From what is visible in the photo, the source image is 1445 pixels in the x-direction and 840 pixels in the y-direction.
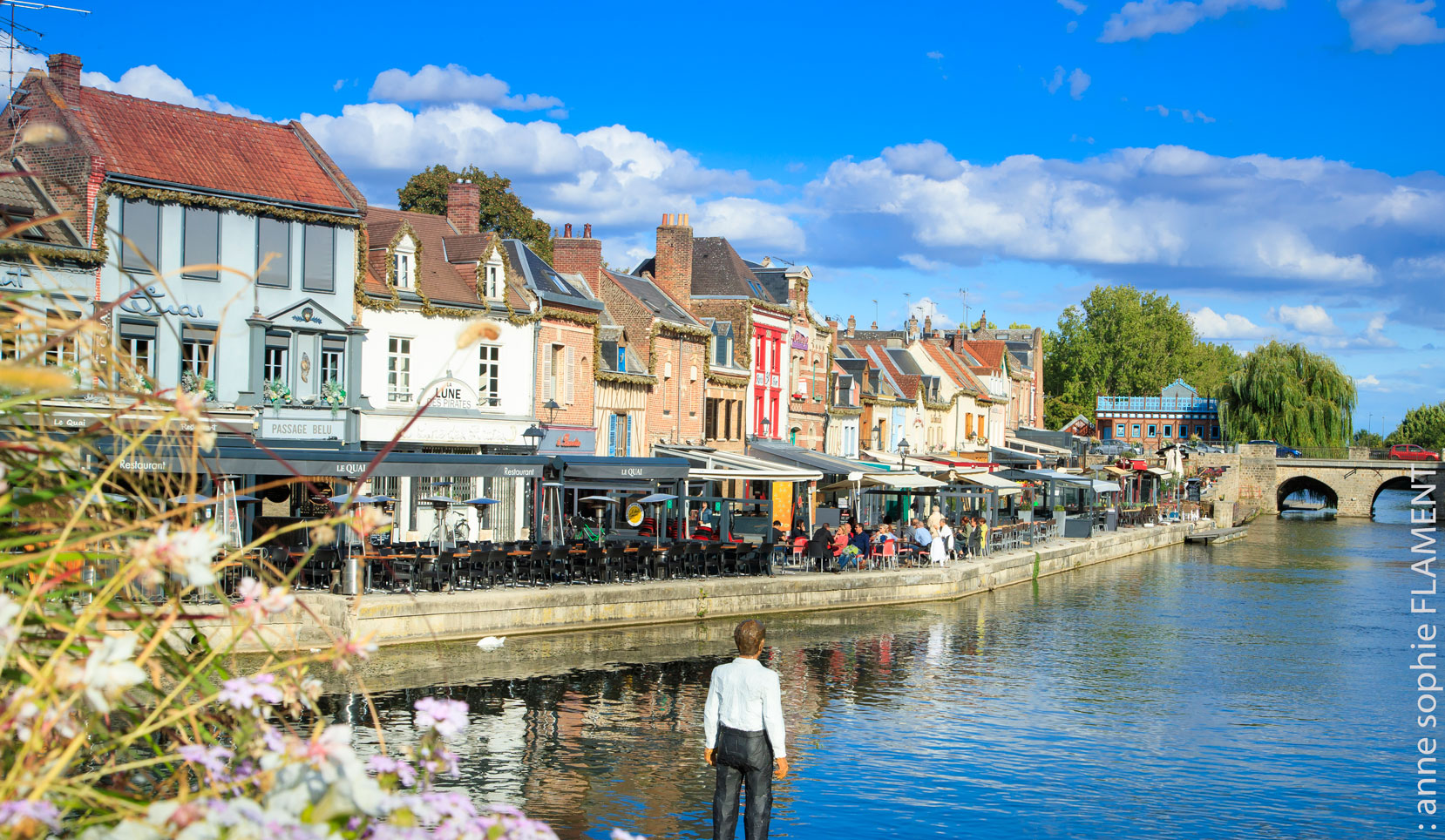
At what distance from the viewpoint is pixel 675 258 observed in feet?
152

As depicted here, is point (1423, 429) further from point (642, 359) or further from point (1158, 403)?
→ point (642, 359)

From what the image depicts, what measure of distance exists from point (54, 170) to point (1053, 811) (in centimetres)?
2424

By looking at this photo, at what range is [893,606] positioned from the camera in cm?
3069

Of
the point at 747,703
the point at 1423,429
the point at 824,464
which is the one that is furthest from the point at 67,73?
the point at 1423,429

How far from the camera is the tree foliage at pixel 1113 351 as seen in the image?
356ft

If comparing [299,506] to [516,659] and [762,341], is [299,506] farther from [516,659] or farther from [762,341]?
[762,341]

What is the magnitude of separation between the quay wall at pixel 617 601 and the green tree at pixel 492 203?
2487 cm

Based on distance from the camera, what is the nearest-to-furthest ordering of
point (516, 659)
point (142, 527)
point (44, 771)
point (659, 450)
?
point (44, 771) < point (142, 527) < point (516, 659) < point (659, 450)

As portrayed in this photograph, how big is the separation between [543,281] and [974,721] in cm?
2221

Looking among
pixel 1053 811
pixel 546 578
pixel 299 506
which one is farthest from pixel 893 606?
pixel 1053 811

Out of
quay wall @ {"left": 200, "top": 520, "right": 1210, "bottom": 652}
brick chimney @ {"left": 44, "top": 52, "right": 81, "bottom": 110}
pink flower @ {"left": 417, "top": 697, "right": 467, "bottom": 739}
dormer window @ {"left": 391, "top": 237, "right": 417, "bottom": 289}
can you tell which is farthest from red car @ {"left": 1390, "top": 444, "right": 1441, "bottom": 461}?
pink flower @ {"left": 417, "top": 697, "right": 467, "bottom": 739}

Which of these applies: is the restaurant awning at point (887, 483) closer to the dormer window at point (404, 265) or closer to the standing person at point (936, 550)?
the standing person at point (936, 550)

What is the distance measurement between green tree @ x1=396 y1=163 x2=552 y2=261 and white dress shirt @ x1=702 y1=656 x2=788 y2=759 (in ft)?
146

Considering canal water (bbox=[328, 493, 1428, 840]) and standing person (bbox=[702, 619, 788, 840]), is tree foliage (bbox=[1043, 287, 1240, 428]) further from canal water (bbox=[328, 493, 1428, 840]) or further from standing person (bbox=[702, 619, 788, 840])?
standing person (bbox=[702, 619, 788, 840])
